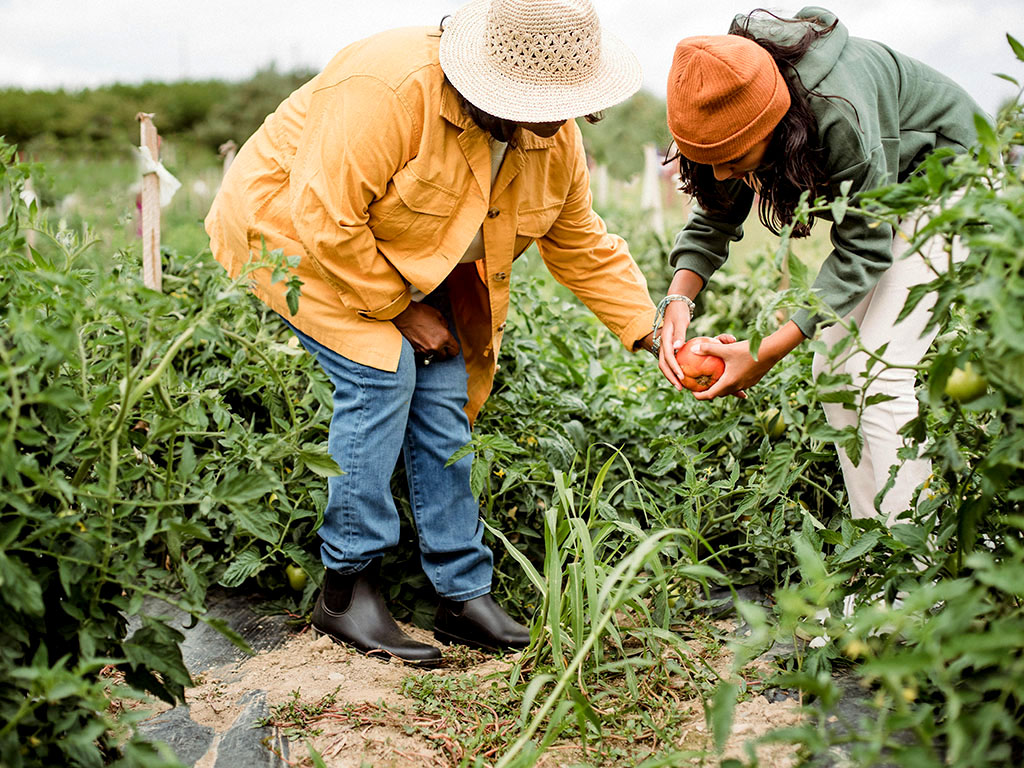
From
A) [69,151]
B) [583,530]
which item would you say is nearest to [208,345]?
[583,530]

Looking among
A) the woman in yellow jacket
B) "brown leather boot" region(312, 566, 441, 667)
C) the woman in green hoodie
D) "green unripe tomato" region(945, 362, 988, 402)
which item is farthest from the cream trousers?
"brown leather boot" region(312, 566, 441, 667)

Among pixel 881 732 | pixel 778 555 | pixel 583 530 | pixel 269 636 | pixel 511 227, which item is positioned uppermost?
pixel 511 227

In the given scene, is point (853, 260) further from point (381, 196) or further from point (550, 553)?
point (381, 196)

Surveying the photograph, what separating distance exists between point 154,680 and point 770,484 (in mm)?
1181

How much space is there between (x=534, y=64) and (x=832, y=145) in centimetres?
65

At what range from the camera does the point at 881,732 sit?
1.12m

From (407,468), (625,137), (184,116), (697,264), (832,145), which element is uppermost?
(832,145)

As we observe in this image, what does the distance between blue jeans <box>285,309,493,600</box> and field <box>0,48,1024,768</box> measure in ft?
0.41

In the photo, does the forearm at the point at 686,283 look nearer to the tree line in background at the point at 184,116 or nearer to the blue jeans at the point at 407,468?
the blue jeans at the point at 407,468

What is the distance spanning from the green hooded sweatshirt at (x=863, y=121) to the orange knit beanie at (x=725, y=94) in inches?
4.2

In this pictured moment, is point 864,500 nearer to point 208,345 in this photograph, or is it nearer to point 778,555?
point 778,555

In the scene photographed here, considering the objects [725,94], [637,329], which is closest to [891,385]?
[637,329]

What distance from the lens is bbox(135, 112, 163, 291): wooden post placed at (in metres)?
2.87

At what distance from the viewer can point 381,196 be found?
2057mm
